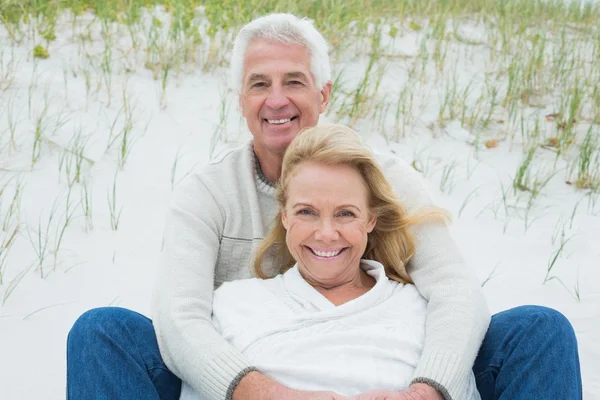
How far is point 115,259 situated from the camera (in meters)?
3.49

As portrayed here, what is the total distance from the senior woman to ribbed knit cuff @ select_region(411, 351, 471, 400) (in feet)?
0.21

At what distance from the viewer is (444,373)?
2033 millimetres

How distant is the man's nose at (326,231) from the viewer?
2199mm

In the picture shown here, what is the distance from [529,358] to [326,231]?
2.27ft

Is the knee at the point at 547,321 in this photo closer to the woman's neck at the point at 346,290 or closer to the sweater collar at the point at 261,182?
the woman's neck at the point at 346,290

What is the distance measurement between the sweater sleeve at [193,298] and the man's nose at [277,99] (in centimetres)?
37

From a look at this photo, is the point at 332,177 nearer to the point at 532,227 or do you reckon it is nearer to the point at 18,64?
the point at 532,227

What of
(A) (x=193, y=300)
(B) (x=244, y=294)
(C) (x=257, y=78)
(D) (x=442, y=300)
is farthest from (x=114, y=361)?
(C) (x=257, y=78)

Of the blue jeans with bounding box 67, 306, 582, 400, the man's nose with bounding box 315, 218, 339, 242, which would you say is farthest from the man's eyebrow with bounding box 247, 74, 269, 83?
the blue jeans with bounding box 67, 306, 582, 400

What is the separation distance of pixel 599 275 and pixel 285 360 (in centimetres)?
230

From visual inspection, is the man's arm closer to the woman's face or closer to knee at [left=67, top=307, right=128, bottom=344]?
knee at [left=67, top=307, right=128, bottom=344]

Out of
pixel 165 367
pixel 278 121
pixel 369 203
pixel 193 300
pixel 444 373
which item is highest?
pixel 278 121

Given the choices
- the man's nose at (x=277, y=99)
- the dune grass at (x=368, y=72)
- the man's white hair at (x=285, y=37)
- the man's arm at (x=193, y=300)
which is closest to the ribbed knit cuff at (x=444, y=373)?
the man's arm at (x=193, y=300)

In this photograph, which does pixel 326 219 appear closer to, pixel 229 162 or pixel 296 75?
pixel 229 162
